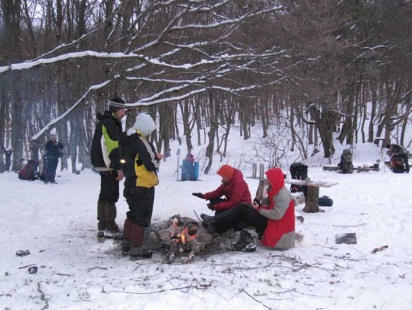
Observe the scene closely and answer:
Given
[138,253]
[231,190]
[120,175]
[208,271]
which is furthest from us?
[231,190]

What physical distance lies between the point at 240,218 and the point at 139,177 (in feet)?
5.12

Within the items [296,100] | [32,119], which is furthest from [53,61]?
[32,119]

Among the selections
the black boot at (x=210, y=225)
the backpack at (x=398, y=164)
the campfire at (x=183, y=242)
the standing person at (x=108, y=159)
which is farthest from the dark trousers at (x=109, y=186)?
the backpack at (x=398, y=164)

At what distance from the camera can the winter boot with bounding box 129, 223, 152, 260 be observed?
15.9ft

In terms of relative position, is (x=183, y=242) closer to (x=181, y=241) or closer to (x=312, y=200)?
(x=181, y=241)

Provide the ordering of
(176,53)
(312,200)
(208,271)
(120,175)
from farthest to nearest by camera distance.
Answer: (176,53) < (312,200) < (120,175) < (208,271)

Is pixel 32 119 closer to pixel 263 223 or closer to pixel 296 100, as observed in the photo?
pixel 296 100

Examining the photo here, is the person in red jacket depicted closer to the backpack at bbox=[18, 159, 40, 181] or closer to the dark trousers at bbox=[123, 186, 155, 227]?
the dark trousers at bbox=[123, 186, 155, 227]

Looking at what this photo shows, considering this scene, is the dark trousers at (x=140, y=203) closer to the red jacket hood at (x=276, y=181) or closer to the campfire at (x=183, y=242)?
the campfire at (x=183, y=242)

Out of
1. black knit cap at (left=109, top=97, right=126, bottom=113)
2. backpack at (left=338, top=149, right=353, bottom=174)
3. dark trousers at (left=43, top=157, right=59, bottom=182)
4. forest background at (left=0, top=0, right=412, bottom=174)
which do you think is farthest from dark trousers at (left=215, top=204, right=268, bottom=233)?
backpack at (left=338, top=149, right=353, bottom=174)

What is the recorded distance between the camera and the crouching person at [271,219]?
526cm

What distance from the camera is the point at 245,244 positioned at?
17.2 feet

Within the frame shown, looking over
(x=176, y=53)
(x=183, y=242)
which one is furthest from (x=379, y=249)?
(x=176, y=53)

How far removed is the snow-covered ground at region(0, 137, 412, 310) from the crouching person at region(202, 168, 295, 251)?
6.4 inches
